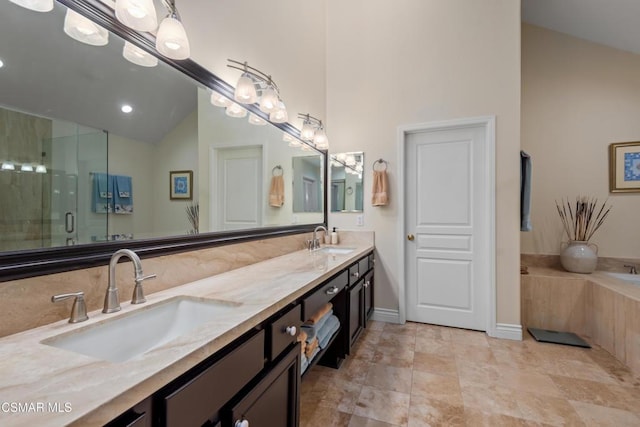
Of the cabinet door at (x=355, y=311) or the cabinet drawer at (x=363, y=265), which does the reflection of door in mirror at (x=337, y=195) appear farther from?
the cabinet door at (x=355, y=311)

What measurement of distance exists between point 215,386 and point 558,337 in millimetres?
3085

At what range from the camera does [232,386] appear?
811 millimetres

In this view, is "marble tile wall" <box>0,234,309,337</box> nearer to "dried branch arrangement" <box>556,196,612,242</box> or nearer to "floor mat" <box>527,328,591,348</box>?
"floor mat" <box>527,328,591,348</box>

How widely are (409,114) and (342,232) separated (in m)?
1.43

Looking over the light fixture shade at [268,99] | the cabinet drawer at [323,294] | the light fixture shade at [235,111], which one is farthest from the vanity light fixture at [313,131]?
the cabinet drawer at [323,294]

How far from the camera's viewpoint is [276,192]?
2230 millimetres

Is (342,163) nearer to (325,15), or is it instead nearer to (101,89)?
(325,15)

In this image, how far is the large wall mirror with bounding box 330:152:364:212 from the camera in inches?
119

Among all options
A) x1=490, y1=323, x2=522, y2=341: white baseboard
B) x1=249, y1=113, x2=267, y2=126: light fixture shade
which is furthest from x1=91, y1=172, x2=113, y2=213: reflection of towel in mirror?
x1=490, y1=323, x2=522, y2=341: white baseboard

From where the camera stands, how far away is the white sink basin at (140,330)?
783 millimetres

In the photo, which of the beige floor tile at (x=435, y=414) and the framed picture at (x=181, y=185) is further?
the beige floor tile at (x=435, y=414)

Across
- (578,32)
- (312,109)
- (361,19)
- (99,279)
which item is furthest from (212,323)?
(578,32)

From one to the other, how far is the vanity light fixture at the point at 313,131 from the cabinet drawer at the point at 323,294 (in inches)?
54.2

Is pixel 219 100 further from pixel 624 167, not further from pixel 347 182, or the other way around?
pixel 624 167
